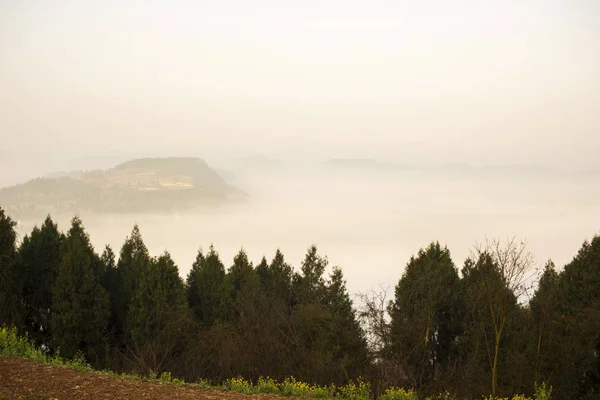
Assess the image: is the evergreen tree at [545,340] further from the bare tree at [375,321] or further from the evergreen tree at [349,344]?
the evergreen tree at [349,344]

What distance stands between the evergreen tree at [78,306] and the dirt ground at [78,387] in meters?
15.8

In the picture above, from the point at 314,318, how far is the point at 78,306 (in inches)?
501

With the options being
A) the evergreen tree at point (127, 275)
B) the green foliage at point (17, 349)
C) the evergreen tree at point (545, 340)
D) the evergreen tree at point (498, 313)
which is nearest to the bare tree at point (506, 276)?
the evergreen tree at point (498, 313)

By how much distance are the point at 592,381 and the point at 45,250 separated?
3008 cm

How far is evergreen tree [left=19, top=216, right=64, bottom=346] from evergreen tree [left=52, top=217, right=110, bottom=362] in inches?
66.2

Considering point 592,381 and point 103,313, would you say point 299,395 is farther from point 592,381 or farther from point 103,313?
point 103,313

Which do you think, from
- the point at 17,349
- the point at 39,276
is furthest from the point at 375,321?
the point at 39,276

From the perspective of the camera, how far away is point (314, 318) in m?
24.5

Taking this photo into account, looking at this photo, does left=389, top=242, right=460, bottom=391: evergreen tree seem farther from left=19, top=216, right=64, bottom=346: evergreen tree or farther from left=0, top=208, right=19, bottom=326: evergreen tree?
left=0, top=208, right=19, bottom=326: evergreen tree

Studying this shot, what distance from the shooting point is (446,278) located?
3192 centimetres

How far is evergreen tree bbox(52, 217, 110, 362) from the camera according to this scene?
26.8 m

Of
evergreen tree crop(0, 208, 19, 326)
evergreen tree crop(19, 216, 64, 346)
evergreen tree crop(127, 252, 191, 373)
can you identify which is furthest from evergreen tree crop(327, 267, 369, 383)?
evergreen tree crop(0, 208, 19, 326)

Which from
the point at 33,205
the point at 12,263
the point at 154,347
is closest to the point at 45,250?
the point at 12,263

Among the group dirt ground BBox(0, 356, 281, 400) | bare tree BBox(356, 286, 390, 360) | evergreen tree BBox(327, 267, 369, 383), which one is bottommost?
evergreen tree BBox(327, 267, 369, 383)
